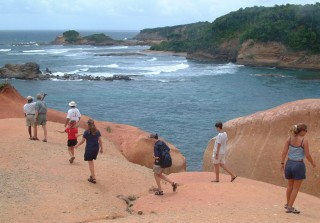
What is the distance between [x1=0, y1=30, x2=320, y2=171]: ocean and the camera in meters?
34.2

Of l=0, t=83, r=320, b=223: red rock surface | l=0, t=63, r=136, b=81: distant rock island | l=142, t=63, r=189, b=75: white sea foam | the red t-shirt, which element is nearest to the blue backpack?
l=0, t=83, r=320, b=223: red rock surface

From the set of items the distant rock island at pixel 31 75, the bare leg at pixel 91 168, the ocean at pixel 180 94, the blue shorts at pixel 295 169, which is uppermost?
the blue shorts at pixel 295 169

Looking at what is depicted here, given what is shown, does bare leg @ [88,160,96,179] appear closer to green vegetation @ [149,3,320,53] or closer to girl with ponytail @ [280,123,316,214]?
girl with ponytail @ [280,123,316,214]

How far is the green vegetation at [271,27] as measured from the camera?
75000 mm

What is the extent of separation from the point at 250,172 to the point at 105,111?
24.7 m

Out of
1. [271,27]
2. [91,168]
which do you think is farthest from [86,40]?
[91,168]

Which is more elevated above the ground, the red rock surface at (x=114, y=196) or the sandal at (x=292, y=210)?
the sandal at (x=292, y=210)

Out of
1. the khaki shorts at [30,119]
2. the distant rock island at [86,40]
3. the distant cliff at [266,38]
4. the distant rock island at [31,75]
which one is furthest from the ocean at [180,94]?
the distant rock island at [86,40]

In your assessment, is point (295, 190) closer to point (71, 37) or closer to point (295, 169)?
point (295, 169)

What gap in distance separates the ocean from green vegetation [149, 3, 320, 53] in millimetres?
6811

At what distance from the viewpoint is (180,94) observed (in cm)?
4878

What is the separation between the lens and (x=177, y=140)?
30.2 m

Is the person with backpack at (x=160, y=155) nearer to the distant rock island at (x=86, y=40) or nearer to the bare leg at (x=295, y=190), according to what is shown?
the bare leg at (x=295, y=190)

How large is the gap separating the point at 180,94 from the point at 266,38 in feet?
106
